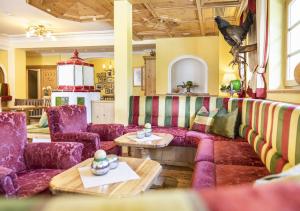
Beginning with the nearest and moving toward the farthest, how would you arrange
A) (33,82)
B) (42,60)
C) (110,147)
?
(110,147) → (42,60) → (33,82)

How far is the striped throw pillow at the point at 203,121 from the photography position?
147 inches

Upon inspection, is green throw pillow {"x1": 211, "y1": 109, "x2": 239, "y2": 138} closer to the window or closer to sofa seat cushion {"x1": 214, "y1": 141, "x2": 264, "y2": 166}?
sofa seat cushion {"x1": 214, "y1": 141, "x2": 264, "y2": 166}

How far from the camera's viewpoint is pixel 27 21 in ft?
20.0

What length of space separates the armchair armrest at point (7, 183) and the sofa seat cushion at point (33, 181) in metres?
0.06

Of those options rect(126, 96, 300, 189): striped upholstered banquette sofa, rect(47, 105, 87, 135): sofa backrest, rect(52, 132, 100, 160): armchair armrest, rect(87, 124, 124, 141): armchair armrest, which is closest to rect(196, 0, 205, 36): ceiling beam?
rect(126, 96, 300, 189): striped upholstered banquette sofa

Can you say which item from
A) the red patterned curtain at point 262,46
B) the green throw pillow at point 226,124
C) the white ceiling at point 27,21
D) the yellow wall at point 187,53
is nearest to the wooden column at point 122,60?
the green throw pillow at point 226,124

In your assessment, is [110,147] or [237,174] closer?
[237,174]

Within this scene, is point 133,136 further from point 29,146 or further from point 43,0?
point 43,0

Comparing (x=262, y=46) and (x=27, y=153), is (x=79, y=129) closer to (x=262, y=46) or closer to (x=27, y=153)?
(x=27, y=153)

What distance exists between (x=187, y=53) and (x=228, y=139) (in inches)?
181

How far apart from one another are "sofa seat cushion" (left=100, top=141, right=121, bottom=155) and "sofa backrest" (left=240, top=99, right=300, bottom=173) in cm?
152

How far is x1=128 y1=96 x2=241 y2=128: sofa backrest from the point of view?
13.5ft

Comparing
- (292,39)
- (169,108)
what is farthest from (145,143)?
(292,39)

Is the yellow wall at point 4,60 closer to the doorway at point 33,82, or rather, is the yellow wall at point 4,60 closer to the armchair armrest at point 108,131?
the doorway at point 33,82
